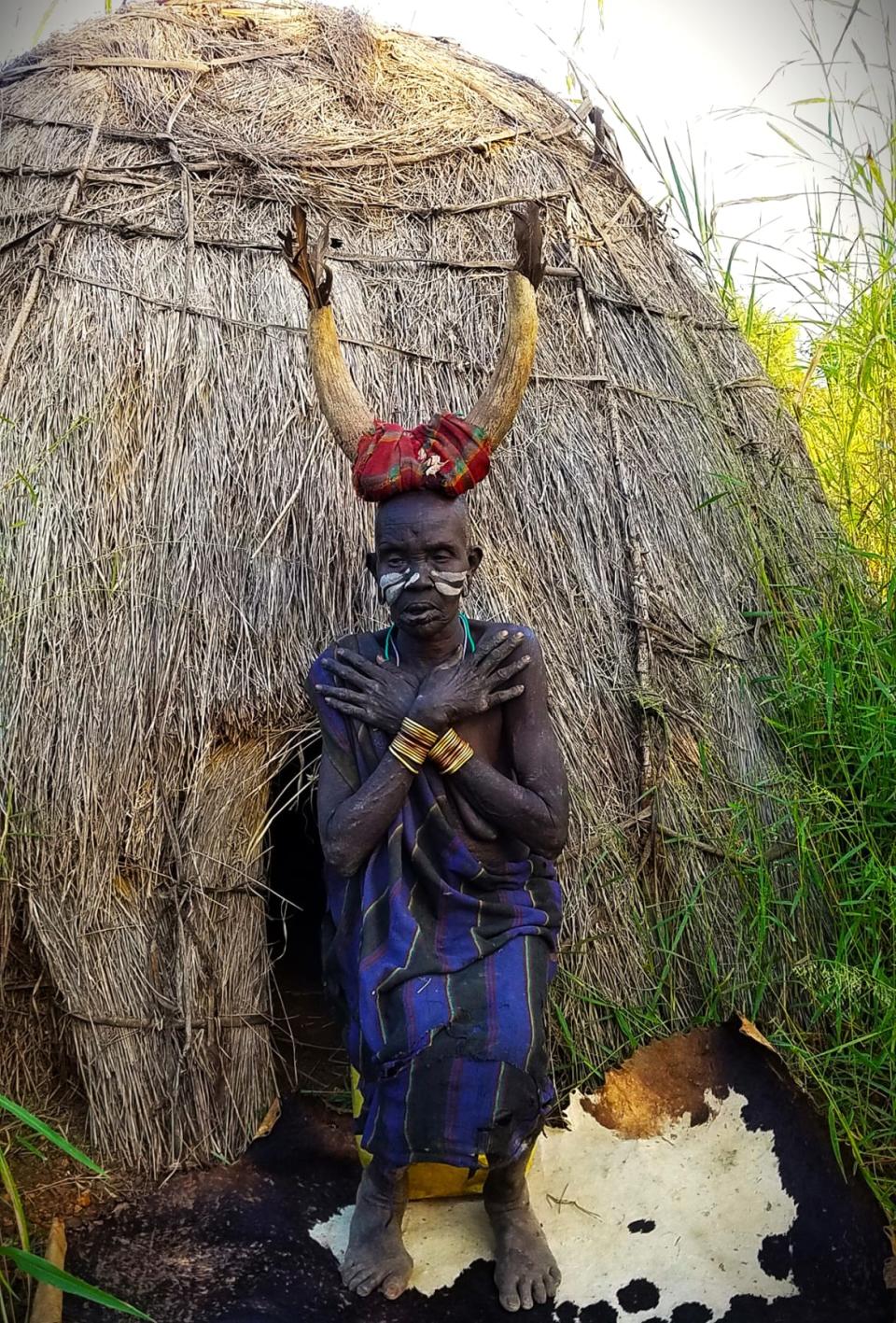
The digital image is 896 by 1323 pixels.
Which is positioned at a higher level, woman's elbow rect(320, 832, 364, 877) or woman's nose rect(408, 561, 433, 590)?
woman's nose rect(408, 561, 433, 590)

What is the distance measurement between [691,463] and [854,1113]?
6.89ft

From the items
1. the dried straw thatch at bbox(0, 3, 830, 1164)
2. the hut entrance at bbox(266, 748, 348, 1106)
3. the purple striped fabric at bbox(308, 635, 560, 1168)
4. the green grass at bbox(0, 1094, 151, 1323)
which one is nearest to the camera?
the green grass at bbox(0, 1094, 151, 1323)

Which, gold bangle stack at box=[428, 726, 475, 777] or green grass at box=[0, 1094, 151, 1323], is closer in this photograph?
green grass at box=[0, 1094, 151, 1323]

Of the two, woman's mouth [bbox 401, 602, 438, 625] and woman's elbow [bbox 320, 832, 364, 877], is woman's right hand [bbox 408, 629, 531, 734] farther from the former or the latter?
woman's elbow [bbox 320, 832, 364, 877]

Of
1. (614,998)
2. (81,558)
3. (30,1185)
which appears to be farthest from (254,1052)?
(81,558)

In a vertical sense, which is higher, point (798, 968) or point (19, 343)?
point (19, 343)

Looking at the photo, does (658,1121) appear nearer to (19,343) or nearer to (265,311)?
(265,311)

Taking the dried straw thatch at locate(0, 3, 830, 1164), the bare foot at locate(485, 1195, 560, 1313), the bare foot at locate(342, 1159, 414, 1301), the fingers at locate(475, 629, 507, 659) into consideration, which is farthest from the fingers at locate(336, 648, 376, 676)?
the bare foot at locate(485, 1195, 560, 1313)

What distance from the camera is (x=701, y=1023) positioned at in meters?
3.47

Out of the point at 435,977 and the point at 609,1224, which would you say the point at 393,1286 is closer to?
the point at 609,1224

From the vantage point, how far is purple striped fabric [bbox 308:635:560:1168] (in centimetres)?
259

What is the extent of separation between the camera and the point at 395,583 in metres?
2.71

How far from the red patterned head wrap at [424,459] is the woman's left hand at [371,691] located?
0.42m

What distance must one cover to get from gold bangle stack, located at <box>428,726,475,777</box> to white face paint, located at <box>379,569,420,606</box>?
34 cm
